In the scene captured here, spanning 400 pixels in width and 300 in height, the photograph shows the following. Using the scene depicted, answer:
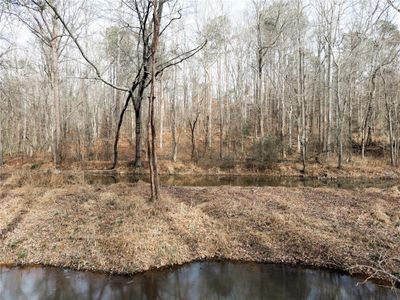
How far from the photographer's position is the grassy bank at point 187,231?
8148mm

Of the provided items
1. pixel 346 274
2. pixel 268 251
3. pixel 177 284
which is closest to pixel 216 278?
pixel 177 284

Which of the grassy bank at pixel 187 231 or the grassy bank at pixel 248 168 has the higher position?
the grassy bank at pixel 248 168

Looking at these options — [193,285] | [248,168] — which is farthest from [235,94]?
[193,285]

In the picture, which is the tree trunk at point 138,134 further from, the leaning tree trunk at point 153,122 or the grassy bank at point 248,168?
the leaning tree trunk at point 153,122

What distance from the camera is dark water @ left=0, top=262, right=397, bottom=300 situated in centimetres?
683

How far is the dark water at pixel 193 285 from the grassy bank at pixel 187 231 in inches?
15.5

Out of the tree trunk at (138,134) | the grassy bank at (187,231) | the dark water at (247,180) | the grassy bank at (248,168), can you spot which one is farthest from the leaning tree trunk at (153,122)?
the grassy bank at (248,168)

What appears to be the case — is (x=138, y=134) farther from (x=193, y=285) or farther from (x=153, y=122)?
(x=193, y=285)

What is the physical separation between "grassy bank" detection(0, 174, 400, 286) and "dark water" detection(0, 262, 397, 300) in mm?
395

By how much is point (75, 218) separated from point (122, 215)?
134 centimetres

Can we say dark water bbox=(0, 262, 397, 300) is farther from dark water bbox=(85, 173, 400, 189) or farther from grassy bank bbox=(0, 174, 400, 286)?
dark water bbox=(85, 173, 400, 189)

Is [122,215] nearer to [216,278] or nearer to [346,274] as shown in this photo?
[216,278]

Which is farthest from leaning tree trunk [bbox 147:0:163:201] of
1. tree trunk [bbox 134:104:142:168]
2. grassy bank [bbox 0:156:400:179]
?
grassy bank [bbox 0:156:400:179]

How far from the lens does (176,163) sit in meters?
27.2
